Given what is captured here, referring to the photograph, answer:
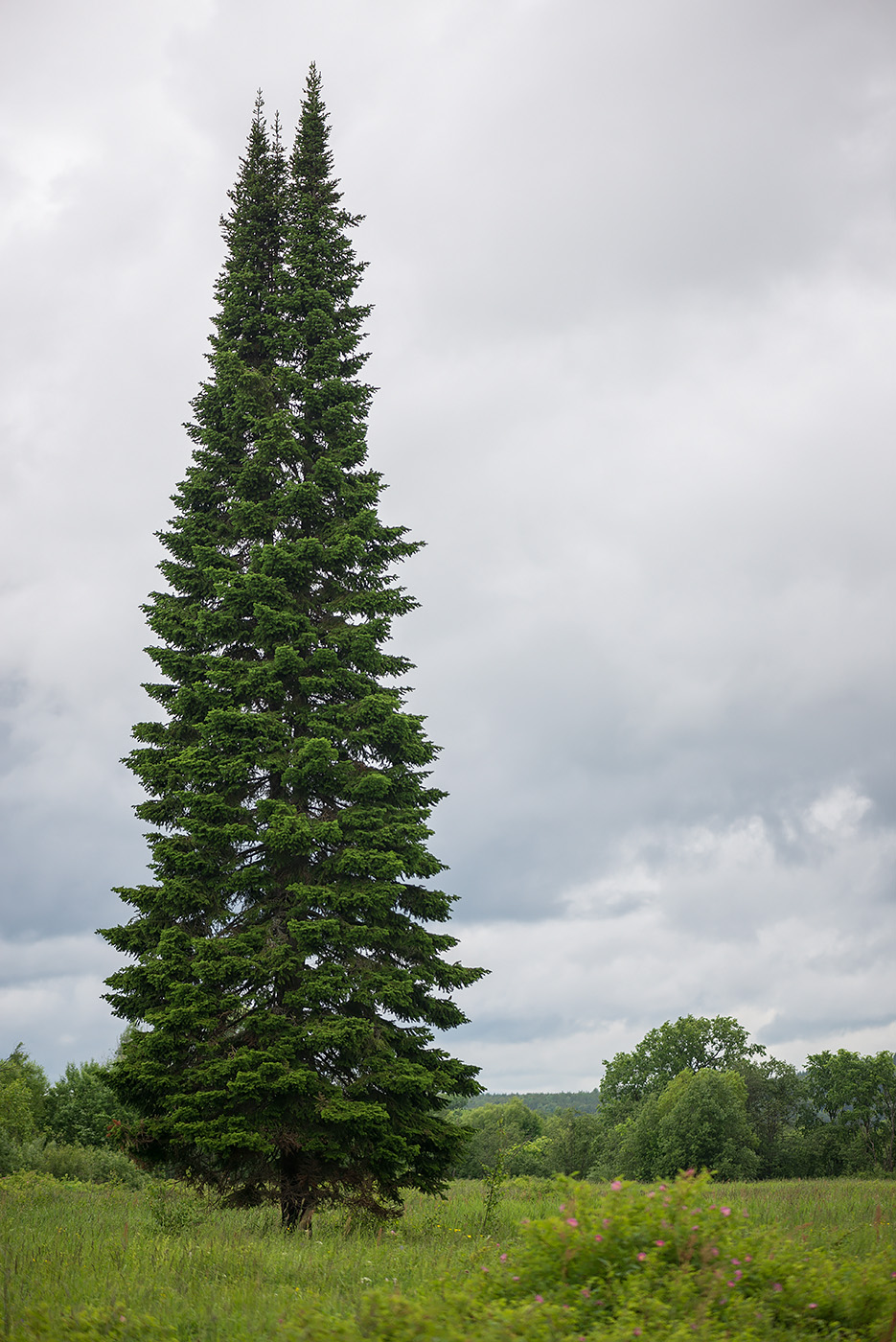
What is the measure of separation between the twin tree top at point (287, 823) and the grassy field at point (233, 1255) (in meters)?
1.06

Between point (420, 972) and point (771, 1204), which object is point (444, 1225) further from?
point (771, 1204)

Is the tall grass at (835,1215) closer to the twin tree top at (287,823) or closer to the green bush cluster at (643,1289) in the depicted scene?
the green bush cluster at (643,1289)

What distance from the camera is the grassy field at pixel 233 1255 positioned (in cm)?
636

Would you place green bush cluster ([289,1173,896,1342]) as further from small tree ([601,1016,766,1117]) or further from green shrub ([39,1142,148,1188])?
small tree ([601,1016,766,1117])

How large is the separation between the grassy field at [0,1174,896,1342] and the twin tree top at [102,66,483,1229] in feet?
3.49

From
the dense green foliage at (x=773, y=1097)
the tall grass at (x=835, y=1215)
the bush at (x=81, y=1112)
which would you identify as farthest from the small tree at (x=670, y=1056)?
the tall grass at (x=835, y=1215)

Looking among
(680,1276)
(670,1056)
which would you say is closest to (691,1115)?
(670,1056)

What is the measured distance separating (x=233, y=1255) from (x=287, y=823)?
5.58 metres

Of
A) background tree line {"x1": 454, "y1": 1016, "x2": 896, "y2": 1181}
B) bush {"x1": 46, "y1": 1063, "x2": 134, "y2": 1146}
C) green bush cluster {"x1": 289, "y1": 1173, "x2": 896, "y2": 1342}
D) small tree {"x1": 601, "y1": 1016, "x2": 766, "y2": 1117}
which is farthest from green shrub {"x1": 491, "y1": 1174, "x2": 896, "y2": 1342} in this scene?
small tree {"x1": 601, "y1": 1016, "x2": 766, "y2": 1117}

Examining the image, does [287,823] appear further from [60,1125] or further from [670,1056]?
[670,1056]

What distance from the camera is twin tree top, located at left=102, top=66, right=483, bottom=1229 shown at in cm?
1218

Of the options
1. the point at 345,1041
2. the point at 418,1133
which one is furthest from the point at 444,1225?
the point at 345,1041

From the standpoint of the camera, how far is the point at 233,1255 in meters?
8.72

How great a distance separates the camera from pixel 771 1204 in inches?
491
